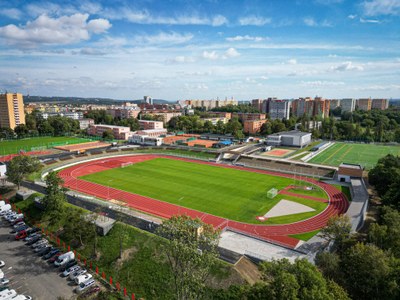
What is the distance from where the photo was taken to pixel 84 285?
58.4 feet

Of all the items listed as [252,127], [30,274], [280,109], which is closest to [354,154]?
[252,127]

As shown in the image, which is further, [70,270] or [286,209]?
[286,209]

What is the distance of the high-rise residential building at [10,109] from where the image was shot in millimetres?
85062

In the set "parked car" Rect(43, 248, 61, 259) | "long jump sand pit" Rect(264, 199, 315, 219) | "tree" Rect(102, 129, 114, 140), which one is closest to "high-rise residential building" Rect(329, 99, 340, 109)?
"tree" Rect(102, 129, 114, 140)

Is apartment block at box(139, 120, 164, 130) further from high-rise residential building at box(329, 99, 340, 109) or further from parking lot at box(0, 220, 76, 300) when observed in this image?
high-rise residential building at box(329, 99, 340, 109)

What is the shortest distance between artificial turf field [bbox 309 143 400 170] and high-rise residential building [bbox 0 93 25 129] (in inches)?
3598

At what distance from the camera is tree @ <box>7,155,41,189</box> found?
Answer: 108 feet

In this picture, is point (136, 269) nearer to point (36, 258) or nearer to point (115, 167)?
point (36, 258)

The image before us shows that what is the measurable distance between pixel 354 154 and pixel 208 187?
1611 inches

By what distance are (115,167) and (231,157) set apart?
75.7 feet

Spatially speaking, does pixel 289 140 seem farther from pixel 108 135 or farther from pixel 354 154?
pixel 108 135

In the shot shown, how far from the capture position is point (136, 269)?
777 inches

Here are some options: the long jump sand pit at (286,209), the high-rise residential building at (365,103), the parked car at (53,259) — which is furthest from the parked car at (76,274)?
the high-rise residential building at (365,103)

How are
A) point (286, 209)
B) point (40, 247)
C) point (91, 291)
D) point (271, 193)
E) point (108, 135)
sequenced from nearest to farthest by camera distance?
point (91, 291) < point (40, 247) < point (286, 209) < point (271, 193) < point (108, 135)
